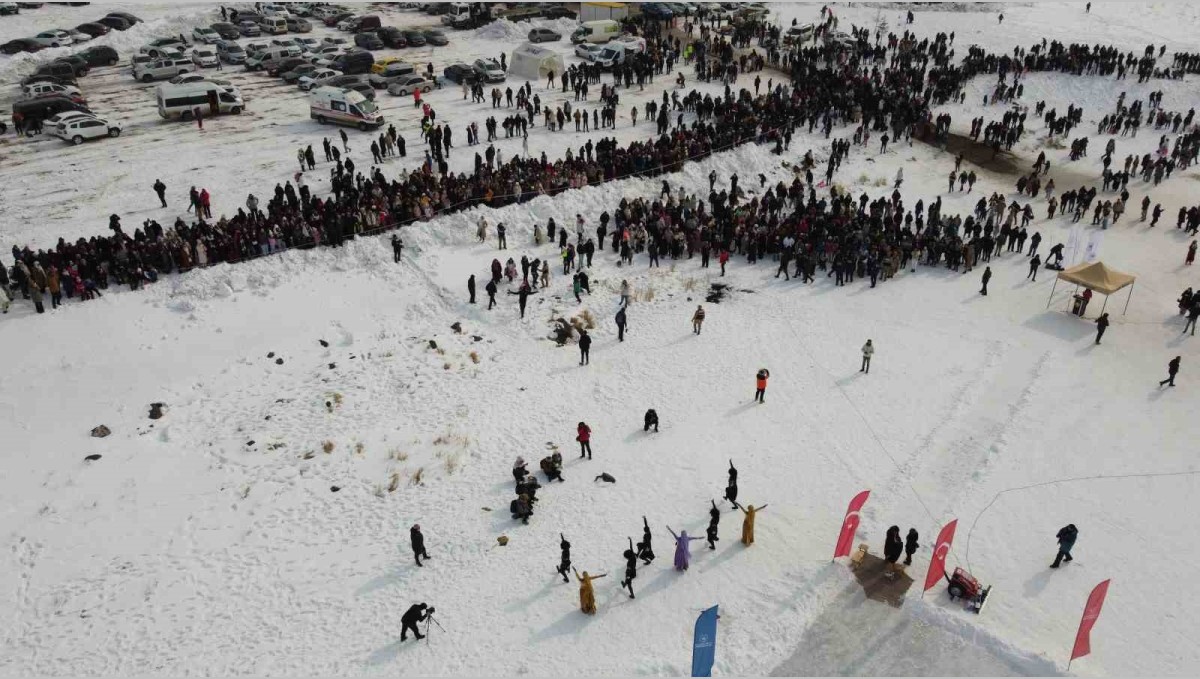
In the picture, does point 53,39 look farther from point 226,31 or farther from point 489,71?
point 489,71

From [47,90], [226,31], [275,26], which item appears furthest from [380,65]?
[226,31]

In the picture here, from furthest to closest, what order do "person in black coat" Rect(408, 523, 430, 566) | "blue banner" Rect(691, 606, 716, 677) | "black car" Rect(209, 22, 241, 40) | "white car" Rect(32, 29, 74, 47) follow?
"black car" Rect(209, 22, 241, 40) < "white car" Rect(32, 29, 74, 47) < "person in black coat" Rect(408, 523, 430, 566) < "blue banner" Rect(691, 606, 716, 677)

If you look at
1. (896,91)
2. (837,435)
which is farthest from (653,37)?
(837,435)

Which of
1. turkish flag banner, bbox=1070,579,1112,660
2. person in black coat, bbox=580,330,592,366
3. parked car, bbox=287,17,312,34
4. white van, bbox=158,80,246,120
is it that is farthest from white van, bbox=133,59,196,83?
turkish flag banner, bbox=1070,579,1112,660

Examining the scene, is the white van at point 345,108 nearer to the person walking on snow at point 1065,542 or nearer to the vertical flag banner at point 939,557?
the vertical flag banner at point 939,557

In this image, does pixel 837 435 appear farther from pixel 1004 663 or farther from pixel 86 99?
pixel 86 99

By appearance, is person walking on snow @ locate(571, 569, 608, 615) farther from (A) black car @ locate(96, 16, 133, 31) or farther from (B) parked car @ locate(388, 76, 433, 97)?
(A) black car @ locate(96, 16, 133, 31)
